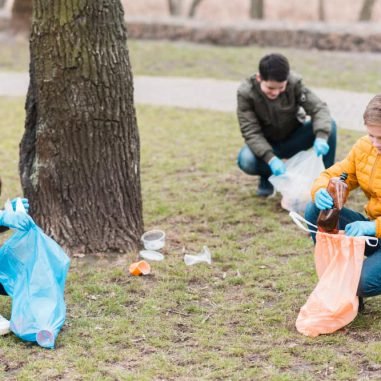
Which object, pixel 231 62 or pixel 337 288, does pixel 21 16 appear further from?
pixel 337 288

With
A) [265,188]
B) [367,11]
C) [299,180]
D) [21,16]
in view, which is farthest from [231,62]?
[299,180]

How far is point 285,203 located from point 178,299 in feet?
4.87

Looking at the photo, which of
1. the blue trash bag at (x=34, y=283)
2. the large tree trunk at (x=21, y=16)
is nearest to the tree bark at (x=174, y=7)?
the large tree trunk at (x=21, y=16)

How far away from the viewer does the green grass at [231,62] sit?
10508 millimetres

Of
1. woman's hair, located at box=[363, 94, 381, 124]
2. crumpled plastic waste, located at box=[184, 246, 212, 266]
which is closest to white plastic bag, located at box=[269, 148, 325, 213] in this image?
crumpled plastic waste, located at box=[184, 246, 212, 266]

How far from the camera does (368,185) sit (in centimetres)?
398

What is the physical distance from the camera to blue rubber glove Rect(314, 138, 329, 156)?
5577 mm

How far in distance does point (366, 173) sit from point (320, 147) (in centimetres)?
163

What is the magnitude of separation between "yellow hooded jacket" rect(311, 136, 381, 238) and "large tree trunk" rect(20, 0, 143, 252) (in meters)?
1.33

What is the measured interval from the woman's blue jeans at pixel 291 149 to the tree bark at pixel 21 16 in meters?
8.84

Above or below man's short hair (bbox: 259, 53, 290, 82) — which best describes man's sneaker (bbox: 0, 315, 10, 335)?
below

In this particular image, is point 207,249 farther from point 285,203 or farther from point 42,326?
point 42,326

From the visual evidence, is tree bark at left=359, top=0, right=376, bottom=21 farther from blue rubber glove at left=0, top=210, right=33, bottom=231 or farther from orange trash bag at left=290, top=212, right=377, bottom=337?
blue rubber glove at left=0, top=210, right=33, bottom=231

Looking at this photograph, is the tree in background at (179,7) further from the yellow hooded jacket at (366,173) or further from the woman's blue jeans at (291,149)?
the yellow hooded jacket at (366,173)
